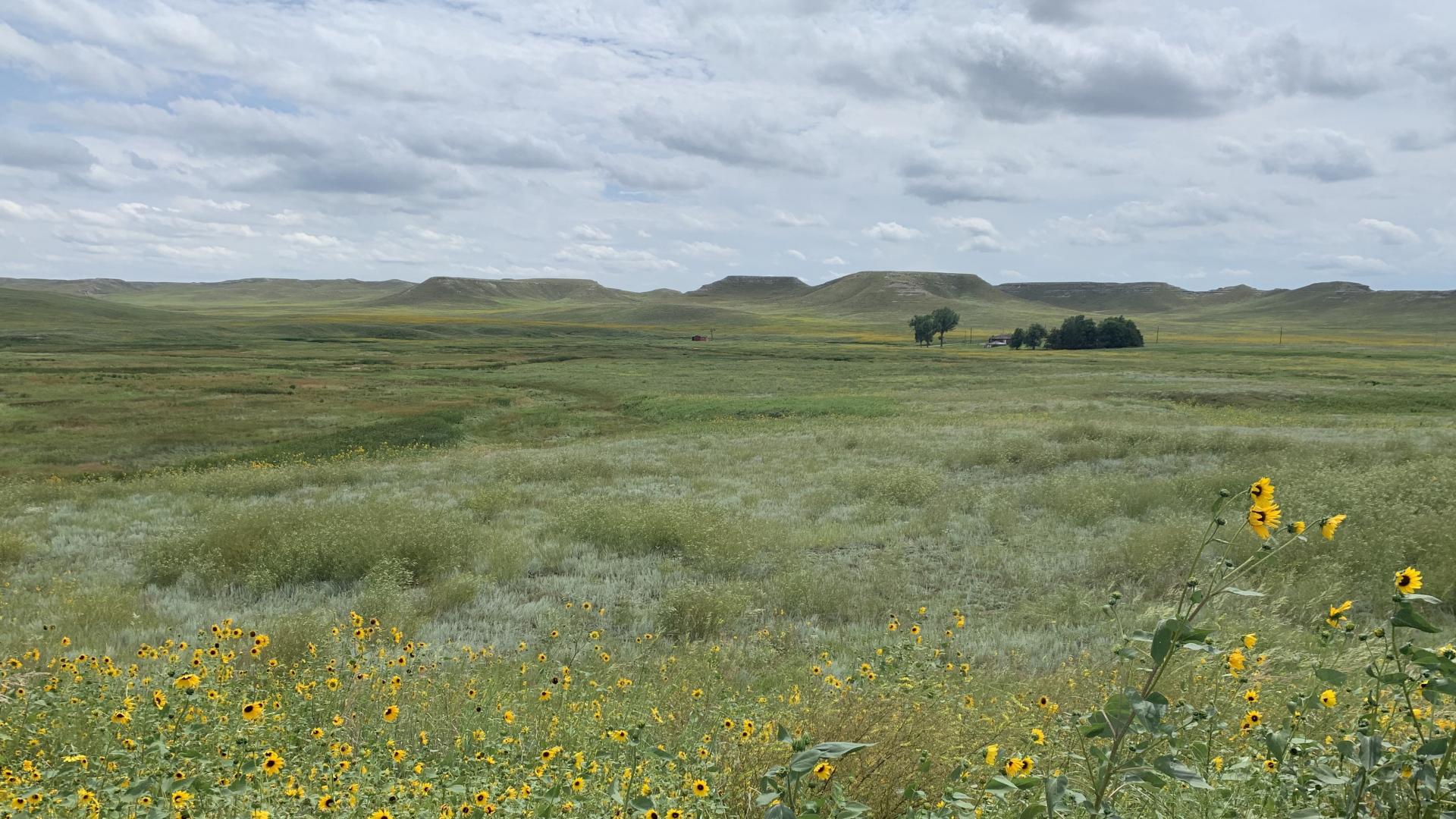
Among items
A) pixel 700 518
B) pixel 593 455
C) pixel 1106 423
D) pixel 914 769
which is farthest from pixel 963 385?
pixel 914 769

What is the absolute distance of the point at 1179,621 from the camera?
2.31 m

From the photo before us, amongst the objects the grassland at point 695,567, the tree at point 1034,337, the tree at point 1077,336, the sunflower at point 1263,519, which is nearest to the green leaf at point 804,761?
the grassland at point 695,567

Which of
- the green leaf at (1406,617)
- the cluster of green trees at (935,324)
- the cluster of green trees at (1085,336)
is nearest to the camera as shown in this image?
the green leaf at (1406,617)

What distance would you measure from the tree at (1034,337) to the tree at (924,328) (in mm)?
13275

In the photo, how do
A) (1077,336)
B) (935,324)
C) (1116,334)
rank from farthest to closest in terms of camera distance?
(935,324) < (1116,334) < (1077,336)

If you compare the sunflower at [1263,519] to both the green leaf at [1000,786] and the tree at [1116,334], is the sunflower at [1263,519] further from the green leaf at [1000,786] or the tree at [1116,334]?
the tree at [1116,334]

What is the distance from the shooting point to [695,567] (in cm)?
1091

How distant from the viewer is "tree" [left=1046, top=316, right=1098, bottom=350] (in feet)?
344

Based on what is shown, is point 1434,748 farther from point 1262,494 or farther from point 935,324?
point 935,324

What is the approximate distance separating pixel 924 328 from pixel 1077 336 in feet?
69.9

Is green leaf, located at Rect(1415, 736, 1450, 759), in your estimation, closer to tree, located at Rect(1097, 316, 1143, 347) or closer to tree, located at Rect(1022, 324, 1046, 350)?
tree, located at Rect(1022, 324, 1046, 350)

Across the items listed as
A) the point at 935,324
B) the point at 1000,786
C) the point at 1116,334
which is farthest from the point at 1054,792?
the point at 935,324

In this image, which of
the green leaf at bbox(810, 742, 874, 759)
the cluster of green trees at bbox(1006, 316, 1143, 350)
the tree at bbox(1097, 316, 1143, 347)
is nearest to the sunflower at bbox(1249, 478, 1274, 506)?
the green leaf at bbox(810, 742, 874, 759)

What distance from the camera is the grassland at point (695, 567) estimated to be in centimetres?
489
